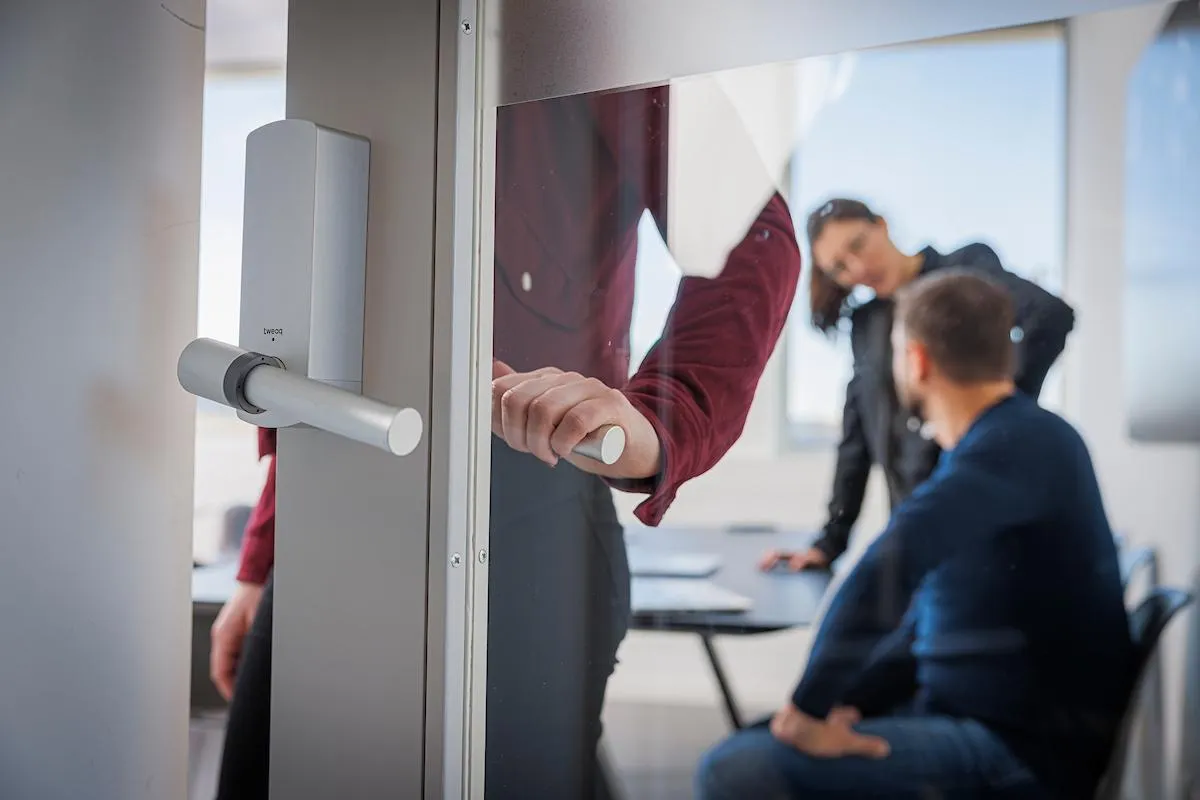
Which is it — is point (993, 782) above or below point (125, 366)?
below

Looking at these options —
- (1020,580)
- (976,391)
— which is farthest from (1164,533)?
(976,391)

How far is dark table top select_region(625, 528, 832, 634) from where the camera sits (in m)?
1.07

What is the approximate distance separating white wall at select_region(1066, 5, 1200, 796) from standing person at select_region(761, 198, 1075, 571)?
12 centimetres

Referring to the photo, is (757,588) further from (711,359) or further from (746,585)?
(711,359)

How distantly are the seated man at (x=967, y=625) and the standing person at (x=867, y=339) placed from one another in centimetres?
6

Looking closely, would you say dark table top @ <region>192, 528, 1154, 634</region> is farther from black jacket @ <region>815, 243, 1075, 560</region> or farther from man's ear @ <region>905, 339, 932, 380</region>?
man's ear @ <region>905, 339, 932, 380</region>

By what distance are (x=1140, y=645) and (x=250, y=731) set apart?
84 centimetres

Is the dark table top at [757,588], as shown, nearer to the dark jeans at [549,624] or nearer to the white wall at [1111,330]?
the white wall at [1111,330]

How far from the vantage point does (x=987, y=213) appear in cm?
146

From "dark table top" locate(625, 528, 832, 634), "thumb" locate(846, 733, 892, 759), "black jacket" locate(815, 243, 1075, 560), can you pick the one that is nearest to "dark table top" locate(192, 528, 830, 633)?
"dark table top" locate(625, 528, 832, 634)

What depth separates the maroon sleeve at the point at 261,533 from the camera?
53cm

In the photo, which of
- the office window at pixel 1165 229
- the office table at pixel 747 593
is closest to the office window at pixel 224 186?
the office table at pixel 747 593

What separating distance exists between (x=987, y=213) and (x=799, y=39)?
1.38 metres

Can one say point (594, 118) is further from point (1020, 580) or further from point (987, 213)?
point (987, 213)
